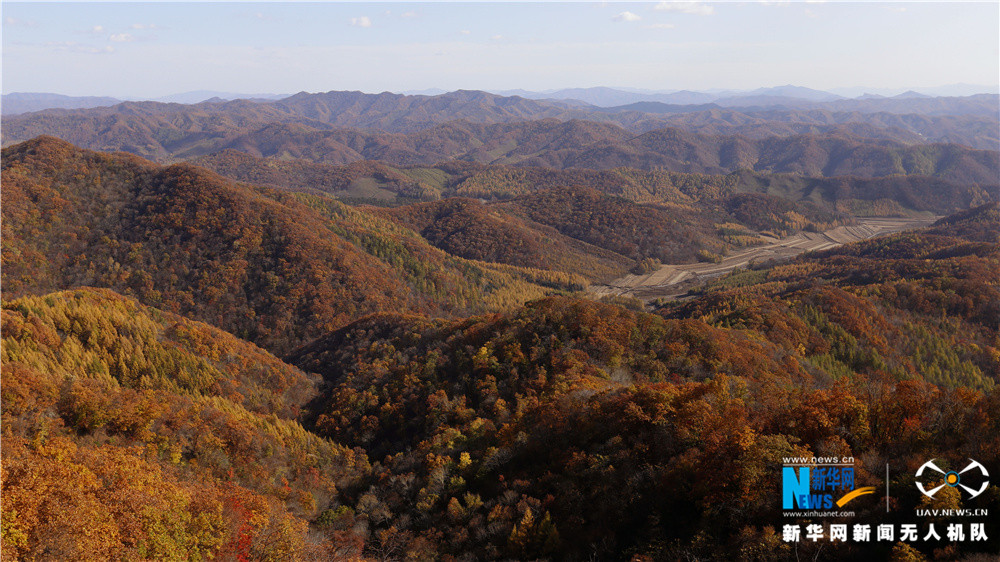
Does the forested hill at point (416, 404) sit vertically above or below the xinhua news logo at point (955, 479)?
below

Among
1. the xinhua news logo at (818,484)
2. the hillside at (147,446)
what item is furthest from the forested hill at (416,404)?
the xinhua news logo at (818,484)

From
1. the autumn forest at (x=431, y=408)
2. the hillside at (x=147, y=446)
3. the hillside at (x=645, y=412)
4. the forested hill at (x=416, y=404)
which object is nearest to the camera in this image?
the hillside at (x=147, y=446)

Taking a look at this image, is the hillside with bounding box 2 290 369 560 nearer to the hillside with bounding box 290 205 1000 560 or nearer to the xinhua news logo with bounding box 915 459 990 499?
the hillside with bounding box 290 205 1000 560

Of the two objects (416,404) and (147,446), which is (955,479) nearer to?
(147,446)

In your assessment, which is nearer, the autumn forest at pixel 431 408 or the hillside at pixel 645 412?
the autumn forest at pixel 431 408

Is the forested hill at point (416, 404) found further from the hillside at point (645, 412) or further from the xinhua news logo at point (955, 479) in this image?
the xinhua news logo at point (955, 479)

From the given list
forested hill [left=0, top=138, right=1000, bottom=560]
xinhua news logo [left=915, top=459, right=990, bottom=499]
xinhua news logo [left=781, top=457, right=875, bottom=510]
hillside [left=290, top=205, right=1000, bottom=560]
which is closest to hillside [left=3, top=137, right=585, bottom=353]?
forested hill [left=0, top=138, right=1000, bottom=560]
